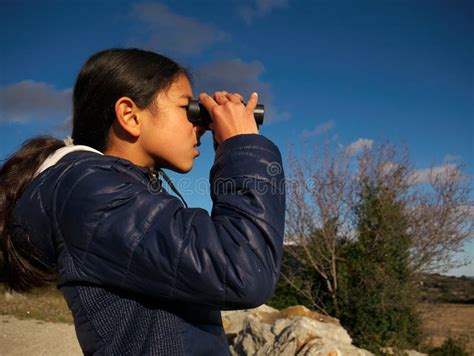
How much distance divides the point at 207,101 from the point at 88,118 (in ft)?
1.47

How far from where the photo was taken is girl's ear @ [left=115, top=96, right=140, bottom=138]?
1436mm

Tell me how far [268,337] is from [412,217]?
5332 mm

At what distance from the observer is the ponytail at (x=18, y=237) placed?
4.56 feet

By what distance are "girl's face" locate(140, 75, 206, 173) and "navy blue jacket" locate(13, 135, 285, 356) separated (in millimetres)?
212

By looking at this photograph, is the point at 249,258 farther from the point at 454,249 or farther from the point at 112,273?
the point at 454,249

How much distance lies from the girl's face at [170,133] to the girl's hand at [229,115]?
0.36 ft

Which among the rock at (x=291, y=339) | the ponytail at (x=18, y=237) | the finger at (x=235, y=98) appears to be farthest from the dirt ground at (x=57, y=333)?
the finger at (x=235, y=98)

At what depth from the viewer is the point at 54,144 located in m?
1.52

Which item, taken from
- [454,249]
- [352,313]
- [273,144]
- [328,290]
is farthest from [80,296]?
[454,249]

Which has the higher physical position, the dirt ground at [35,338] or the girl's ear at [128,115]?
the girl's ear at [128,115]

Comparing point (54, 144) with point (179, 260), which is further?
point (54, 144)

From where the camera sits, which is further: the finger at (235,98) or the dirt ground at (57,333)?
the dirt ground at (57,333)

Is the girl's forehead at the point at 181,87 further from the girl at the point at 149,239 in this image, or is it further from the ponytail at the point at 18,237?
the ponytail at the point at 18,237

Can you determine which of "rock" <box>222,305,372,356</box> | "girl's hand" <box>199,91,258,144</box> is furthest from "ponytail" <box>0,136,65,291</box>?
"rock" <box>222,305,372,356</box>
